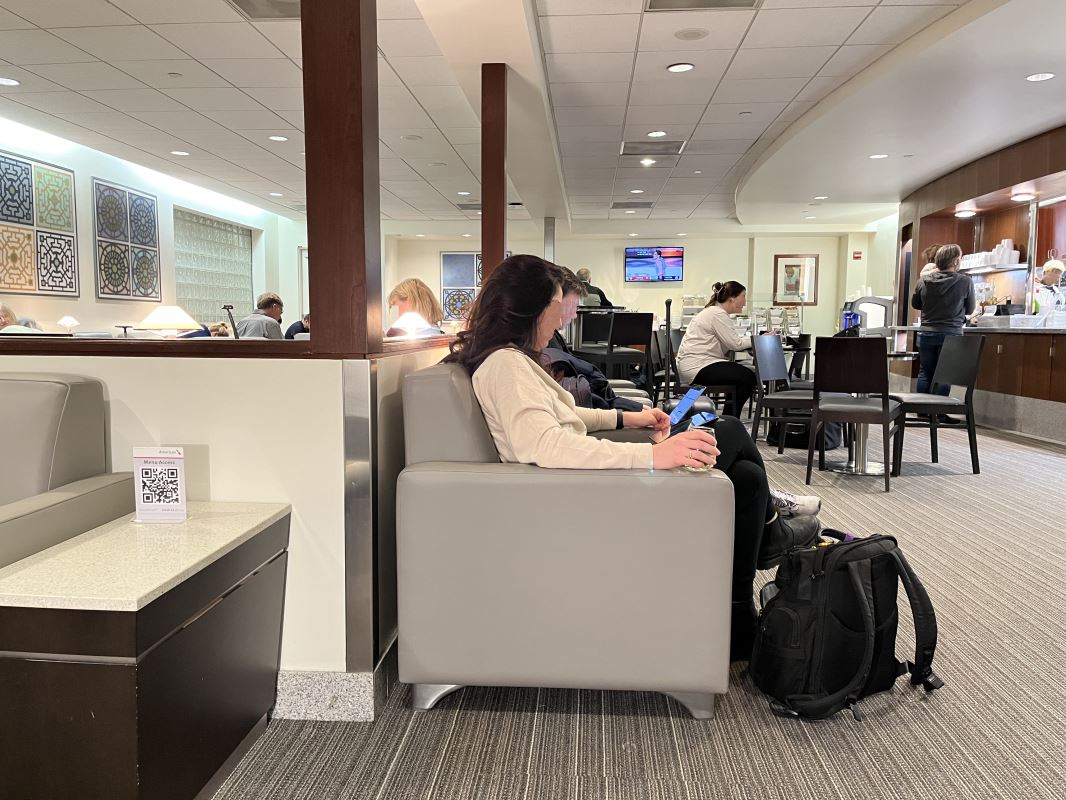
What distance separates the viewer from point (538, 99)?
5.57m

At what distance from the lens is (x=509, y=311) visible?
2025mm

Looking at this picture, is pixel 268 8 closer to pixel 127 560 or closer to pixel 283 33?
pixel 283 33

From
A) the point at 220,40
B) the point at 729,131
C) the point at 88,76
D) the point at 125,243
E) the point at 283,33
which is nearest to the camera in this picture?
the point at 283,33

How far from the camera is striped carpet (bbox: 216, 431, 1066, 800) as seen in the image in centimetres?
160

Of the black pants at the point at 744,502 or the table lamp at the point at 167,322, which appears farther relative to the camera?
the table lamp at the point at 167,322

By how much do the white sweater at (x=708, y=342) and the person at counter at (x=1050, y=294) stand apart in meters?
2.84

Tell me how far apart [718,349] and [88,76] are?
5.17 metres

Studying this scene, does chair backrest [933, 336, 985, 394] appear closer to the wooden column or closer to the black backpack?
the wooden column

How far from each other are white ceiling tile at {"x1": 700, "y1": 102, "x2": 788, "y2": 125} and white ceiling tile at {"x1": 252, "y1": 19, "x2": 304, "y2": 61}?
3.25 metres

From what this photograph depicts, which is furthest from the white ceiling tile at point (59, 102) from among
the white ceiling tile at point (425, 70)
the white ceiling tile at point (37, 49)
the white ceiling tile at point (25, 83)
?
the white ceiling tile at point (425, 70)

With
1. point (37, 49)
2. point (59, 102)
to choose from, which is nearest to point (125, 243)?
point (59, 102)

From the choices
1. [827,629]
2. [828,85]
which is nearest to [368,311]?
[827,629]

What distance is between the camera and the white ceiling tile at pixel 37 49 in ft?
15.8

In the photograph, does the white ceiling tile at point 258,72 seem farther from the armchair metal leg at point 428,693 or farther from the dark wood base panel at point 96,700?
the dark wood base panel at point 96,700
